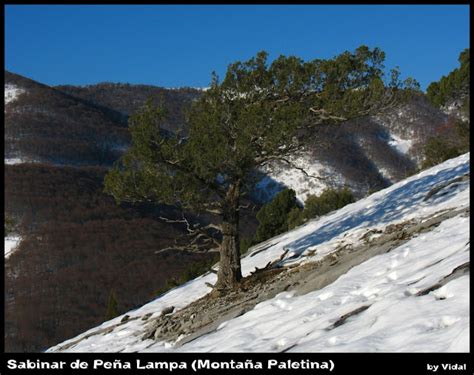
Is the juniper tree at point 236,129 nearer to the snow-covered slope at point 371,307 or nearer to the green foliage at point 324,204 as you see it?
the snow-covered slope at point 371,307

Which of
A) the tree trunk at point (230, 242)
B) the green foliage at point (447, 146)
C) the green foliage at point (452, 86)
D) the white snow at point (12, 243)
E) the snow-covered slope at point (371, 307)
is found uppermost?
the white snow at point (12, 243)

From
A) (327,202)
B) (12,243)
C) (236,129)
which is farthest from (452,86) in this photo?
(12,243)

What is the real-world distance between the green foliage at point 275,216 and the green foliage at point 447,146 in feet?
45.4

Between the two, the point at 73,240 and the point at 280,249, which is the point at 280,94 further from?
the point at 73,240

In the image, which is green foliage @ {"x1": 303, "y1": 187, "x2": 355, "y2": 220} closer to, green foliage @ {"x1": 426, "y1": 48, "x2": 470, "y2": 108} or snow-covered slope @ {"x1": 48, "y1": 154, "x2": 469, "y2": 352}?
green foliage @ {"x1": 426, "y1": 48, "x2": 470, "y2": 108}

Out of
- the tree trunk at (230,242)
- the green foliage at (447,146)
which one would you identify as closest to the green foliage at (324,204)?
the green foliage at (447,146)

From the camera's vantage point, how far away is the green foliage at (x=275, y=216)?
50.1 metres

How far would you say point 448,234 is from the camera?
14.1 metres

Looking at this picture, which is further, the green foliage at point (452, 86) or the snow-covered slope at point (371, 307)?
the green foliage at point (452, 86)

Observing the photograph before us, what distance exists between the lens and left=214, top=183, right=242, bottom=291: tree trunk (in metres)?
19.0

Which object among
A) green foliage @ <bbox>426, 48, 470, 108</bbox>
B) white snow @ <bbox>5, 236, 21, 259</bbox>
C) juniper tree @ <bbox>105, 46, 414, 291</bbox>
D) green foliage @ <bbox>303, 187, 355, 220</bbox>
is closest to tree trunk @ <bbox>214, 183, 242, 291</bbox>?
juniper tree @ <bbox>105, 46, 414, 291</bbox>

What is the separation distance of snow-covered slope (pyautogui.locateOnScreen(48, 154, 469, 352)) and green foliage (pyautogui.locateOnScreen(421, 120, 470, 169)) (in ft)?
73.1
